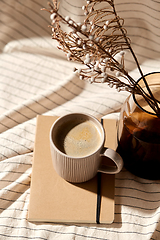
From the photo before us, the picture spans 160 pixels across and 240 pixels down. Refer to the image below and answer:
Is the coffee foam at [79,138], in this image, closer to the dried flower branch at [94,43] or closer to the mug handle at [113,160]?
the mug handle at [113,160]

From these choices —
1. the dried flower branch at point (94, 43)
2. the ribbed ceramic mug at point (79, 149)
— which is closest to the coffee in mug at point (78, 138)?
the ribbed ceramic mug at point (79, 149)

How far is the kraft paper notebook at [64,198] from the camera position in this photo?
564 mm

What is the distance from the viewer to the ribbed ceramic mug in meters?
0.52

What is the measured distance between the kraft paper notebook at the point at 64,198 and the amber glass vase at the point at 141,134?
2.7 inches

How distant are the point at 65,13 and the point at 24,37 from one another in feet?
0.51

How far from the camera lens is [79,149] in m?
0.54

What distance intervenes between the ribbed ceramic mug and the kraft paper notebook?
3cm

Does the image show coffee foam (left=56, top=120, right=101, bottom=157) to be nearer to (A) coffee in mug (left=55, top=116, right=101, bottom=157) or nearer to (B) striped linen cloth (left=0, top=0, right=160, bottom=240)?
(A) coffee in mug (left=55, top=116, right=101, bottom=157)

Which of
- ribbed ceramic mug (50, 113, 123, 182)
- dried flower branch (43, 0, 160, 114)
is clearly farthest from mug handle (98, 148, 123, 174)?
dried flower branch (43, 0, 160, 114)

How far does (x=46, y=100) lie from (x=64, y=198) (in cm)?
29

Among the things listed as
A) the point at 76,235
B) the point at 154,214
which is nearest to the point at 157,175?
the point at 154,214

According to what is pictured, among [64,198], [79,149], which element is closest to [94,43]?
[79,149]

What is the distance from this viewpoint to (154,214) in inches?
23.2

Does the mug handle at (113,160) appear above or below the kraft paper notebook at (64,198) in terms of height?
above
